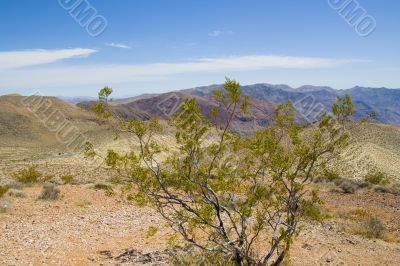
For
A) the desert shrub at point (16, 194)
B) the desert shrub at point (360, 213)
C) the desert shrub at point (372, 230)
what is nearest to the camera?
the desert shrub at point (372, 230)

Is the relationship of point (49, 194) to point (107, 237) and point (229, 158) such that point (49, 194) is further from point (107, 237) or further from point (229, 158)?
point (229, 158)

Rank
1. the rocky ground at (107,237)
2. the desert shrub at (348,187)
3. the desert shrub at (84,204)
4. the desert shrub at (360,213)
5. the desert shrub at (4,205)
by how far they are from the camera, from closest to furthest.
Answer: the rocky ground at (107,237), the desert shrub at (4,205), the desert shrub at (84,204), the desert shrub at (360,213), the desert shrub at (348,187)

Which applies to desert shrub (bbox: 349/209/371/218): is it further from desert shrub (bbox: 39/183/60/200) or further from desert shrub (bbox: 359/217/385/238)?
desert shrub (bbox: 39/183/60/200)

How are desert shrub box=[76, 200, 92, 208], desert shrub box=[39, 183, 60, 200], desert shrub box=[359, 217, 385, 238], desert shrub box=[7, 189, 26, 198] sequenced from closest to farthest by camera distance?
desert shrub box=[359, 217, 385, 238]
desert shrub box=[76, 200, 92, 208]
desert shrub box=[39, 183, 60, 200]
desert shrub box=[7, 189, 26, 198]

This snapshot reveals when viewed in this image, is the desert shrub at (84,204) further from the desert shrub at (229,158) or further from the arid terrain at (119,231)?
the desert shrub at (229,158)

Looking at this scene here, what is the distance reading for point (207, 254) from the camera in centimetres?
807

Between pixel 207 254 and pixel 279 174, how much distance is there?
222 centimetres

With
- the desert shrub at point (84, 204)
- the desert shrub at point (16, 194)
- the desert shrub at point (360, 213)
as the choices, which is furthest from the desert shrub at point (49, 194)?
the desert shrub at point (360, 213)

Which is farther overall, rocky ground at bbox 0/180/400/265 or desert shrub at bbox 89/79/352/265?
rocky ground at bbox 0/180/400/265

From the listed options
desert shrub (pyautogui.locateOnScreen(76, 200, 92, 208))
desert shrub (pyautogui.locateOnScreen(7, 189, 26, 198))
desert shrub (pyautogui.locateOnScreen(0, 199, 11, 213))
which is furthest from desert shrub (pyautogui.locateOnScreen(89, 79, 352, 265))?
desert shrub (pyautogui.locateOnScreen(7, 189, 26, 198))

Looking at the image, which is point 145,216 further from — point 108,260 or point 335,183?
point 335,183

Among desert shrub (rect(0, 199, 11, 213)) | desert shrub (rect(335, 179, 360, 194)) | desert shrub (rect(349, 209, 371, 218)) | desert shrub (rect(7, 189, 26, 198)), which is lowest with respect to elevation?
desert shrub (rect(335, 179, 360, 194))

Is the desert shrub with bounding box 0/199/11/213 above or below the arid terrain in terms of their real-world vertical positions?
above

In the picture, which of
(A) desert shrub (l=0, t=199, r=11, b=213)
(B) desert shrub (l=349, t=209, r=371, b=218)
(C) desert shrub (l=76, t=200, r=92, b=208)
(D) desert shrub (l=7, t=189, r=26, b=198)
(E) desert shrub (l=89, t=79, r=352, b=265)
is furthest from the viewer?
(B) desert shrub (l=349, t=209, r=371, b=218)
